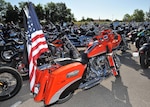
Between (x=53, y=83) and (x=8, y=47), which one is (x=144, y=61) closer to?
(x=53, y=83)

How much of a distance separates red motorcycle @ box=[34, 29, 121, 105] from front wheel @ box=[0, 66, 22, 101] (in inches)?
30.2

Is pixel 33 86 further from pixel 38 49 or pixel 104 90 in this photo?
pixel 104 90

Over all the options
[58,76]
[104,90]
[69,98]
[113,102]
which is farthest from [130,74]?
[58,76]

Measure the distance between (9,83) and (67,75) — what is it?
1.37m

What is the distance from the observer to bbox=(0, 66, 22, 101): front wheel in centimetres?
325

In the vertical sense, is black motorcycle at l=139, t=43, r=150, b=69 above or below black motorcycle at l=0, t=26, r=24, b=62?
below

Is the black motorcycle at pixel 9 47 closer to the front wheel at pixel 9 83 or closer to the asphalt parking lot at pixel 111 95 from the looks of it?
the asphalt parking lot at pixel 111 95

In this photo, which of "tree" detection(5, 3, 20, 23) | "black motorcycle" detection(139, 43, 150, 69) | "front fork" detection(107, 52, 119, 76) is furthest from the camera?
"tree" detection(5, 3, 20, 23)

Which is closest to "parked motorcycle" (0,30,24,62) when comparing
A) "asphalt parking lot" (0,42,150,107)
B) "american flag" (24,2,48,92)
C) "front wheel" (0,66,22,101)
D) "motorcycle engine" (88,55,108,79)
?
"asphalt parking lot" (0,42,150,107)

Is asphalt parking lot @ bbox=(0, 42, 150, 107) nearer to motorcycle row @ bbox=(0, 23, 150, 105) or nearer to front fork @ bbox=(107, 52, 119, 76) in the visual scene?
motorcycle row @ bbox=(0, 23, 150, 105)

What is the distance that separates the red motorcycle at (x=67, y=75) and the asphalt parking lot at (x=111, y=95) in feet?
0.91

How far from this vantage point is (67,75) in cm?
280

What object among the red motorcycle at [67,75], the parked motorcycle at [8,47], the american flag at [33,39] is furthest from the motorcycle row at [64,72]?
the parked motorcycle at [8,47]

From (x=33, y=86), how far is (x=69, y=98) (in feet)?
2.73
